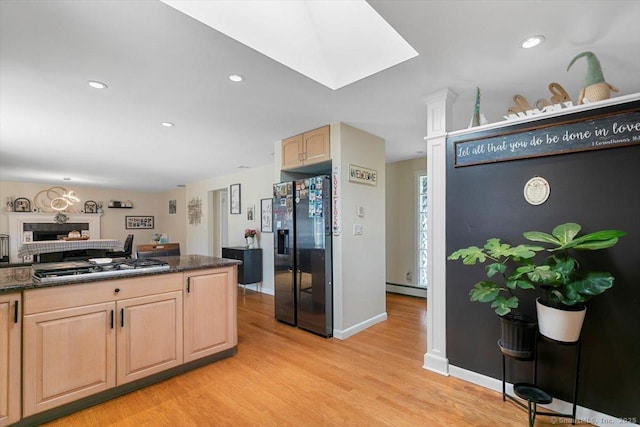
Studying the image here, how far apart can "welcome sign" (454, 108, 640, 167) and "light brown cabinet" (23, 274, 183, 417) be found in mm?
2611

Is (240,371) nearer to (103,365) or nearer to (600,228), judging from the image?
(103,365)

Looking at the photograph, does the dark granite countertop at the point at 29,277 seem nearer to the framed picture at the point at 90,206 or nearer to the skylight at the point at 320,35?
the skylight at the point at 320,35

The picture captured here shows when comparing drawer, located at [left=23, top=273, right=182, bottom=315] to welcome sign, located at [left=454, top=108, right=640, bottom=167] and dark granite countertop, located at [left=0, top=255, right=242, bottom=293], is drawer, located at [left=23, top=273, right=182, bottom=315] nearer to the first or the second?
dark granite countertop, located at [left=0, top=255, right=242, bottom=293]

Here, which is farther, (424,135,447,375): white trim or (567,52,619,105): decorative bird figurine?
(424,135,447,375): white trim

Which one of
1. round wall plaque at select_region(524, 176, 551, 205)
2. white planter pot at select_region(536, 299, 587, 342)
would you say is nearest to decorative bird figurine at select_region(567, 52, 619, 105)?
round wall plaque at select_region(524, 176, 551, 205)

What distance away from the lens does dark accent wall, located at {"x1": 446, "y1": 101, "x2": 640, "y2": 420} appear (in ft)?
5.75

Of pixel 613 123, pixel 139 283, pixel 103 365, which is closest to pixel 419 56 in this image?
pixel 613 123

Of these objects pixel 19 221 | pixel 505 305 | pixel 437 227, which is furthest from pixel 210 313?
pixel 19 221

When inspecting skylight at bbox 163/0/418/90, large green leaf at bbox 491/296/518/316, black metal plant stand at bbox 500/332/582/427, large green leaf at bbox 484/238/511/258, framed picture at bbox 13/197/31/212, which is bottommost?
black metal plant stand at bbox 500/332/582/427

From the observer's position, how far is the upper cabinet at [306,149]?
11.1 feet

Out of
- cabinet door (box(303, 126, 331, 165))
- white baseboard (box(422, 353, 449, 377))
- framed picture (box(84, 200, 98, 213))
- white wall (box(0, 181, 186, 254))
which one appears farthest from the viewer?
framed picture (box(84, 200, 98, 213))

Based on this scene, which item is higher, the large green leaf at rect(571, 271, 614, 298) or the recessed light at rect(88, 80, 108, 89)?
the recessed light at rect(88, 80, 108, 89)

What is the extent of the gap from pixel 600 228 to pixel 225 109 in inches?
121

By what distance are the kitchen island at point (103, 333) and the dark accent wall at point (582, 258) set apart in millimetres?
2125
